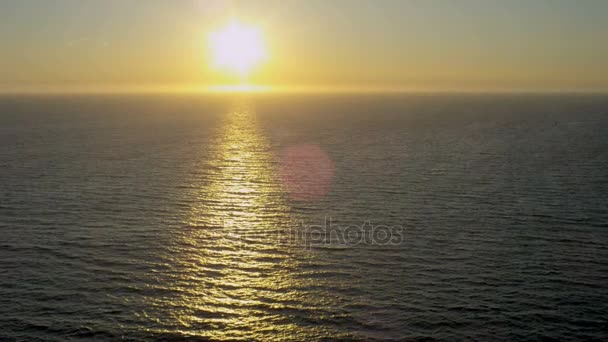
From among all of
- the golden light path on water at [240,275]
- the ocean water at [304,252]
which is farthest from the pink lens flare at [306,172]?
the golden light path on water at [240,275]

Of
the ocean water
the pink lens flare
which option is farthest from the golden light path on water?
the pink lens flare

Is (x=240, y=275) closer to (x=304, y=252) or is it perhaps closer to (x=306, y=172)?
(x=304, y=252)

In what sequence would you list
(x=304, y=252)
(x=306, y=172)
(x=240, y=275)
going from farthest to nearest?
1. (x=306, y=172)
2. (x=304, y=252)
3. (x=240, y=275)

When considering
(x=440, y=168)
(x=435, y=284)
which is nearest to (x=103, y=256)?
(x=435, y=284)

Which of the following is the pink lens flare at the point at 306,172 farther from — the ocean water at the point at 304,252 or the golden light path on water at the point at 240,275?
the golden light path on water at the point at 240,275

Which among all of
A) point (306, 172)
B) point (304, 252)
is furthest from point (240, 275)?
point (306, 172)

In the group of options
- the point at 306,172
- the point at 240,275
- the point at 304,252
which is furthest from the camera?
the point at 306,172
